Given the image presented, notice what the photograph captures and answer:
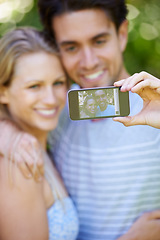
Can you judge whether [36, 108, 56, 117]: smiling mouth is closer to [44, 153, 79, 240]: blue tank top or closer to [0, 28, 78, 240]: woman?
[0, 28, 78, 240]: woman

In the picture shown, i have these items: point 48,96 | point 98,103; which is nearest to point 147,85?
point 98,103

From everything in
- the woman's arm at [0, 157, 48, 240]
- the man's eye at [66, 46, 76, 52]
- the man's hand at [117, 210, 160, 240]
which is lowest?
the man's hand at [117, 210, 160, 240]

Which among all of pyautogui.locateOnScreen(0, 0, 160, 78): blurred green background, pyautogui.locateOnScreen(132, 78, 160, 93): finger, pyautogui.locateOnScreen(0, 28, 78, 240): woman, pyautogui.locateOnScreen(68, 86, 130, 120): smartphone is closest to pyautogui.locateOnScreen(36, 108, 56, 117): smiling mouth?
pyautogui.locateOnScreen(0, 28, 78, 240): woman

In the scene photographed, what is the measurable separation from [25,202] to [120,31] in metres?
1.58

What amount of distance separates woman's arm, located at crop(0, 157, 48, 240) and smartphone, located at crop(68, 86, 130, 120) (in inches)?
27.8

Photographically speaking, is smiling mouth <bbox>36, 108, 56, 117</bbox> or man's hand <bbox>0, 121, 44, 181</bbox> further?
smiling mouth <bbox>36, 108, 56, 117</bbox>

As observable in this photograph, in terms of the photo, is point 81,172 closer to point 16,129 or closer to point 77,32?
point 16,129

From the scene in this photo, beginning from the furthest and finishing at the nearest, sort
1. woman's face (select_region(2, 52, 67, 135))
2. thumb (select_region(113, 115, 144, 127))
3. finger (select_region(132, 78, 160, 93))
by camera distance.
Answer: woman's face (select_region(2, 52, 67, 135)), thumb (select_region(113, 115, 144, 127)), finger (select_region(132, 78, 160, 93))

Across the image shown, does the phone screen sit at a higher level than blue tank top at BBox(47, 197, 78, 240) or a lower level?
higher

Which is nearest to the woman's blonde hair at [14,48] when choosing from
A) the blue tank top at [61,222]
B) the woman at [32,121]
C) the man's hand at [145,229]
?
the woman at [32,121]

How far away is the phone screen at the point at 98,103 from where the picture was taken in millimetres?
1431

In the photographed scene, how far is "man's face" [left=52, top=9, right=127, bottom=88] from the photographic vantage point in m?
2.34

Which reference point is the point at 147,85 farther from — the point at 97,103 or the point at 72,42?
the point at 72,42

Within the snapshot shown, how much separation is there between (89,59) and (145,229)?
1.28 m
